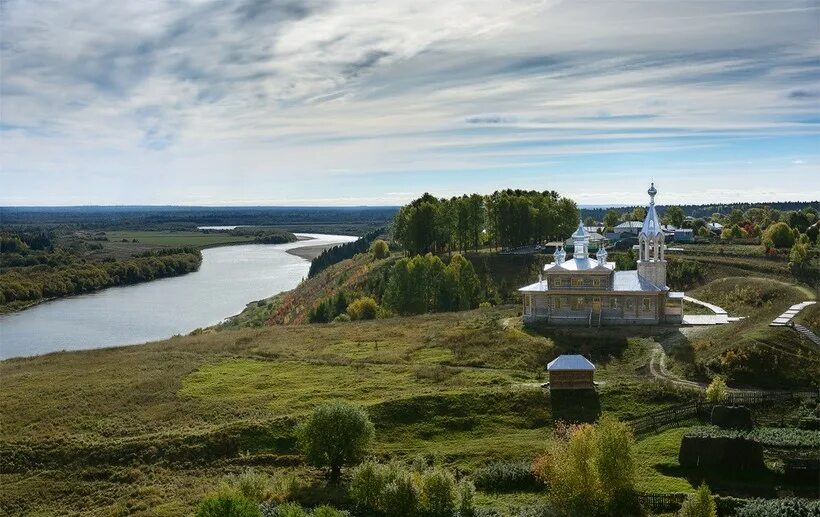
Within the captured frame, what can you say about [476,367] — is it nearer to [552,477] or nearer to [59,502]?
[552,477]

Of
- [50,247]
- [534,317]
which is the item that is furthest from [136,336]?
[50,247]

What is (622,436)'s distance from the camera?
2106 cm

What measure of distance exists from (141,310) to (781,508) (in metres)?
76.3

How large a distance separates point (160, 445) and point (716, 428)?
22.4 meters

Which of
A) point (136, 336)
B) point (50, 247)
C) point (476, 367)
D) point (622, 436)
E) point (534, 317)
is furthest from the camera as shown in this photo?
point (50, 247)

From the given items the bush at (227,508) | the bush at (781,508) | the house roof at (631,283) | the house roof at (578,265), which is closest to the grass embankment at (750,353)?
the house roof at (631,283)

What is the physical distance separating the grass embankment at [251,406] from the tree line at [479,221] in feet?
106

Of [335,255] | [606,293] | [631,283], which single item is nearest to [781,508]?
[606,293]

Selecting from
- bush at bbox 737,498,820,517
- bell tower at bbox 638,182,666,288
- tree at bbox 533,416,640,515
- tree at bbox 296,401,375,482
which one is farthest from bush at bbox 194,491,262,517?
bell tower at bbox 638,182,666,288

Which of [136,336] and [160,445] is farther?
[136,336]

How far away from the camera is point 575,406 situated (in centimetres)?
2995

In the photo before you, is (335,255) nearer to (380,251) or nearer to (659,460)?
(380,251)

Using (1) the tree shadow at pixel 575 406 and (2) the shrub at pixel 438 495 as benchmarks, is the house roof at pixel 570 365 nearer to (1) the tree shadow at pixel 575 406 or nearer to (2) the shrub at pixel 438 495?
(1) the tree shadow at pixel 575 406

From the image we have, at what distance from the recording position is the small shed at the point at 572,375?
3139 centimetres
